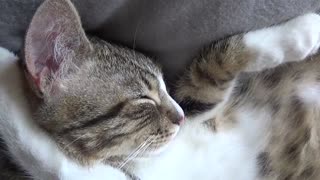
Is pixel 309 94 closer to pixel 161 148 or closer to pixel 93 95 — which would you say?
pixel 161 148

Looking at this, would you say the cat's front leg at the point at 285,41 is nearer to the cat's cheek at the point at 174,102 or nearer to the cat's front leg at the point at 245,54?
the cat's front leg at the point at 245,54

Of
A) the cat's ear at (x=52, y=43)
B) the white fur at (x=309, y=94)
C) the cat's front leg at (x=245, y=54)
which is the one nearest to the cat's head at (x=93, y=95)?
the cat's ear at (x=52, y=43)

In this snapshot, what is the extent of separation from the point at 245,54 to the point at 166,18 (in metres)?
0.19

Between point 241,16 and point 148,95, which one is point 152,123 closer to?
point 148,95

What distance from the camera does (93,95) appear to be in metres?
1.03

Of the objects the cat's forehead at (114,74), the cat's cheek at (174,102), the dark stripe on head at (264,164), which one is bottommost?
the dark stripe on head at (264,164)

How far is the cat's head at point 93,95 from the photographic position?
947mm

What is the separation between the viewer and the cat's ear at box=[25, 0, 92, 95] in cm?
90

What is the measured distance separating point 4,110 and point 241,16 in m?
0.49

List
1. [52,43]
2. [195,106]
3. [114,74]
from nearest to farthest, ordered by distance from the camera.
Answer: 1. [52,43]
2. [114,74]
3. [195,106]

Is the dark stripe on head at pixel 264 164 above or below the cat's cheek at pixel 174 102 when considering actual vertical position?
below

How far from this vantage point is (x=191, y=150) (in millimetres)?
1197

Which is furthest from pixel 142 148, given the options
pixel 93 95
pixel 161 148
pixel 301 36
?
pixel 301 36

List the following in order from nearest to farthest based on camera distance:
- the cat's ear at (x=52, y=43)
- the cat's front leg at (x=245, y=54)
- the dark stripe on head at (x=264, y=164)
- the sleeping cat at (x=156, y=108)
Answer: the cat's ear at (x=52, y=43) < the sleeping cat at (x=156, y=108) < the cat's front leg at (x=245, y=54) < the dark stripe on head at (x=264, y=164)
